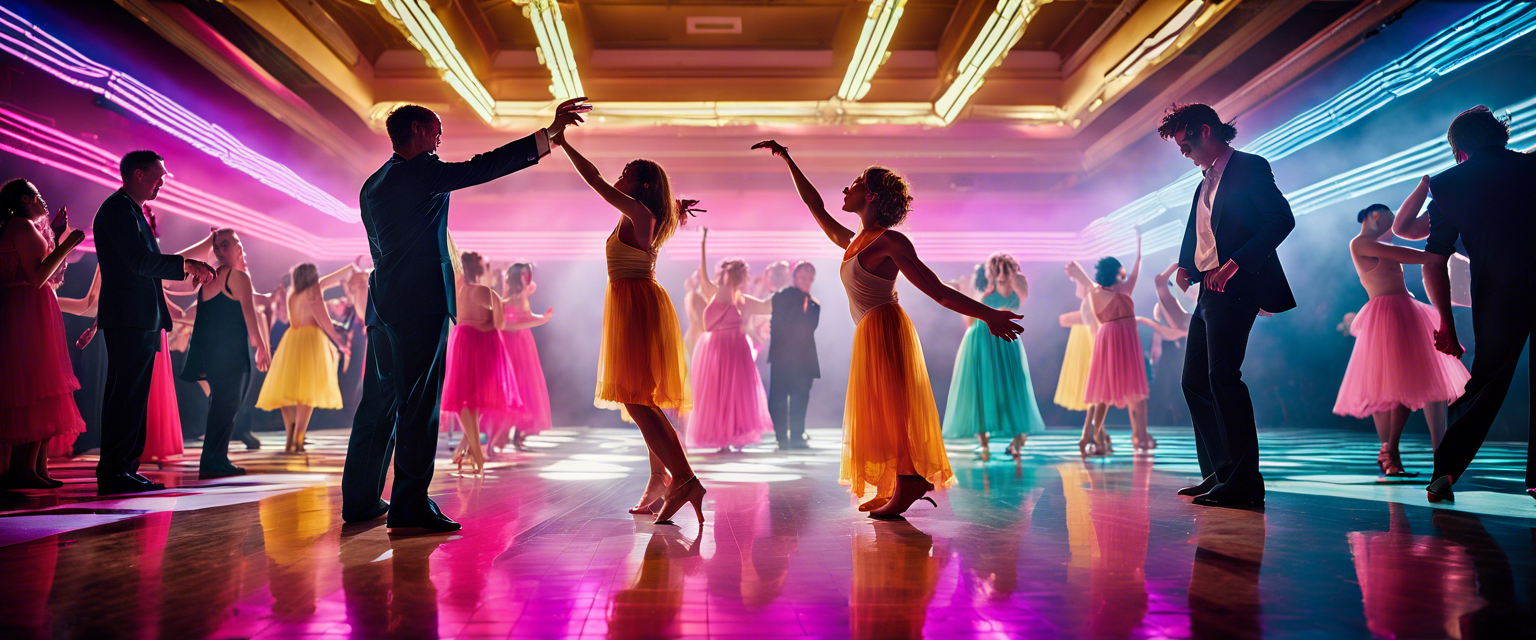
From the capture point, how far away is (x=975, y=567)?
6.44ft

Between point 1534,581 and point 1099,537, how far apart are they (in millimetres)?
996

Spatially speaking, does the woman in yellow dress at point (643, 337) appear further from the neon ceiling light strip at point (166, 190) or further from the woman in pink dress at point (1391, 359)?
the neon ceiling light strip at point (166, 190)

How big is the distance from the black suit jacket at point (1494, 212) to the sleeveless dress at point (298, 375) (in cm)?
→ 772

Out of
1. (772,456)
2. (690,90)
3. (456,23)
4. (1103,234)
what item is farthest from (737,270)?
(1103,234)

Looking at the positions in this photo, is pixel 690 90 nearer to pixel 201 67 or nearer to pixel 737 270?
pixel 737 270

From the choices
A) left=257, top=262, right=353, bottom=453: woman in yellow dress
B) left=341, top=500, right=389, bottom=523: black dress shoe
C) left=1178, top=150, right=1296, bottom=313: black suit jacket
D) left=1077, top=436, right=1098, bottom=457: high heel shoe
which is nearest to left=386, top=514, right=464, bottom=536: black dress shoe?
left=341, top=500, right=389, bottom=523: black dress shoe

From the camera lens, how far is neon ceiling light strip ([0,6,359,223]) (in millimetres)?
5176

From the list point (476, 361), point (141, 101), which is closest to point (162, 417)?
point (476, 361)

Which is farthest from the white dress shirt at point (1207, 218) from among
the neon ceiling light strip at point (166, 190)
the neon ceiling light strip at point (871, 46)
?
the neon ceiling light strip at point (166, 190)

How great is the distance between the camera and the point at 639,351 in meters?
2.66

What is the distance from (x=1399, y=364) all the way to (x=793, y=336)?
4550mm

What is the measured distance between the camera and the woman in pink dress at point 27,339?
3572 millimetres

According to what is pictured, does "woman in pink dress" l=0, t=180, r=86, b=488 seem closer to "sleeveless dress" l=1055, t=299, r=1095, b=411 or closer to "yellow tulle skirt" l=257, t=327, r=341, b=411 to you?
"yellow tulle skirt" l=257, t=327, r=341, b=411

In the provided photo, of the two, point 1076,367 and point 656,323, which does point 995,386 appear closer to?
point 1076,367
